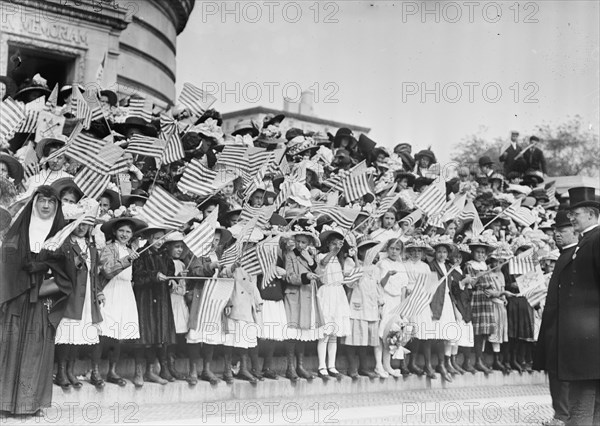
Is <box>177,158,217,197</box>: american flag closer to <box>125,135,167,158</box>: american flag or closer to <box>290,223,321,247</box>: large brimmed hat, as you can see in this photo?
<box>290,223,321,247</box>: large brimmed hat

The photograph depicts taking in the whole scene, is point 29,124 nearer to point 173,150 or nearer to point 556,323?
point 173,150

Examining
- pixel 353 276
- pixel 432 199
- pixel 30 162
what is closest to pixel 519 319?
pixel 432 199

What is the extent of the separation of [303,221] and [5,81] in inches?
294

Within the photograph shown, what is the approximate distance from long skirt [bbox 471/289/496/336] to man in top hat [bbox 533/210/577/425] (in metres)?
3.96

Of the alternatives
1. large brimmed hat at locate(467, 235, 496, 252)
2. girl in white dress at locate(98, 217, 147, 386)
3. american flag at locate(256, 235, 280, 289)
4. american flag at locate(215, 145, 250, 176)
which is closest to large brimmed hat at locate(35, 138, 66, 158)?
american flag at locate(215, 145, 250, 176)

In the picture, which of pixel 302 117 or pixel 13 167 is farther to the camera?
pixel 302 117

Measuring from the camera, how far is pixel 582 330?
24.1 ft

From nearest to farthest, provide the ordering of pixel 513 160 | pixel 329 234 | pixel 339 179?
1. pixel 329 234
2. pixel 339 179
3. pixel 513 160

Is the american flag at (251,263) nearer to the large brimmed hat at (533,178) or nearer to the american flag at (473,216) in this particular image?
the american flag at (473,216)

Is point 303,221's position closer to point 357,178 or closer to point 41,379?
point 357,178

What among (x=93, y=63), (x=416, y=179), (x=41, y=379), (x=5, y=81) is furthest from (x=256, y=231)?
(x=93, y=63)

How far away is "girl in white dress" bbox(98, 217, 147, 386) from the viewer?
29.6 feet

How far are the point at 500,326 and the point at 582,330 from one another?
18.9 feet

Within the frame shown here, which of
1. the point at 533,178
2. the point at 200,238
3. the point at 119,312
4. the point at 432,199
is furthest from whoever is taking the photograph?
the point at 533,178
